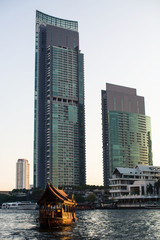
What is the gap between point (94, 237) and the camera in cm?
5509

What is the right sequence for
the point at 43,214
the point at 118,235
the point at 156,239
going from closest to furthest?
the point at 156,239
the point at 118,235
the point at 43,214

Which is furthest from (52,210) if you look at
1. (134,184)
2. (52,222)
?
(134,184)

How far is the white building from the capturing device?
570 ft

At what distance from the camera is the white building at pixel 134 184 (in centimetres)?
17388

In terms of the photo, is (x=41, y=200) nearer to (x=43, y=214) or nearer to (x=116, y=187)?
(x=43, y=214)

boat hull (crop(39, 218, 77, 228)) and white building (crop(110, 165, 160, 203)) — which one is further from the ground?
white building (crop(110, 165, 160, 203))

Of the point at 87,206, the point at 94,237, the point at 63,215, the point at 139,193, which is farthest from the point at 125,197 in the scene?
the point at 94,237

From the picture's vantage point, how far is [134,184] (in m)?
178

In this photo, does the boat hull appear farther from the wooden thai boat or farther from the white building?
the white building

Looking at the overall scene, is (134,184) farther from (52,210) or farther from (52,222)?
(52,222)

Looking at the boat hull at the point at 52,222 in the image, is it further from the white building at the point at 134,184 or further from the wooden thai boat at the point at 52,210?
the white building at the point at 134,184

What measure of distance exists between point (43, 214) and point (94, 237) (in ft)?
53.4

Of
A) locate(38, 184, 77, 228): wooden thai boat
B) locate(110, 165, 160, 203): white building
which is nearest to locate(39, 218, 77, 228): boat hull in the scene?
locate(38, 184, 77, 228): wooden thai boat

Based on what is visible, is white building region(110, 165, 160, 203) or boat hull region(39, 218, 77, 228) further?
white building region(110, 165, 160, 203)
